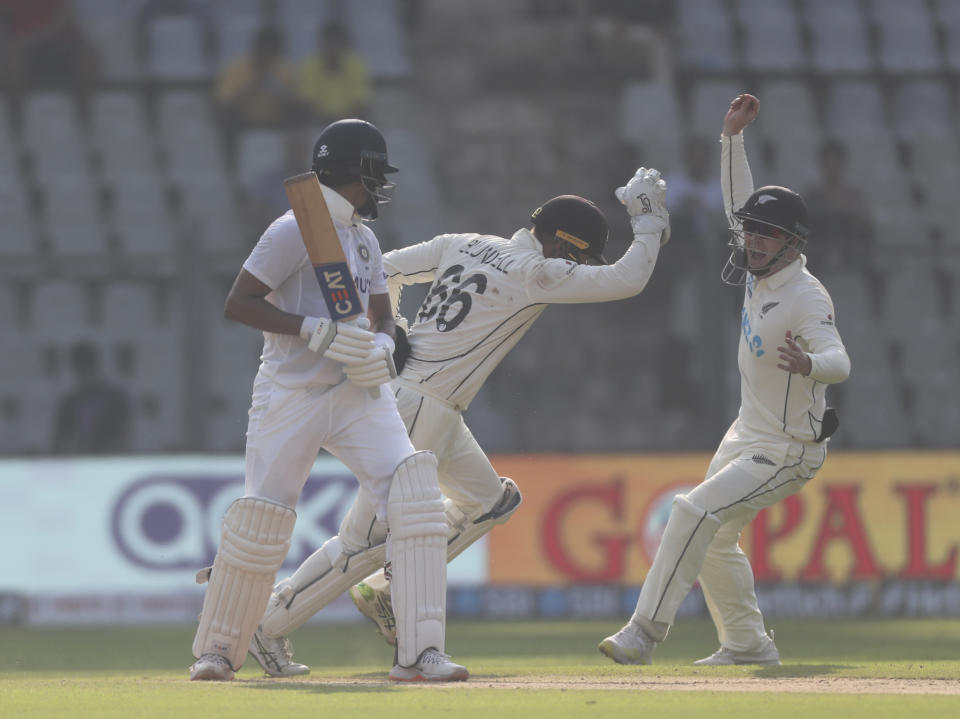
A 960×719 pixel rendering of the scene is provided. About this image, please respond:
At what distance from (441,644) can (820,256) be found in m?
6.88

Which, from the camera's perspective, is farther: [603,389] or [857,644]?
[603,389]

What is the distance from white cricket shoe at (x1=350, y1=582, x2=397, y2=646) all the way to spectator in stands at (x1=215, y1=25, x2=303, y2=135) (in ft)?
27.5

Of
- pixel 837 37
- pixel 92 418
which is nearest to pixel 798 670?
pixel 92 418

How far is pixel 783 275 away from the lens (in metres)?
6.63

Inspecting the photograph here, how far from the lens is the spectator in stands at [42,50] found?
14.7m

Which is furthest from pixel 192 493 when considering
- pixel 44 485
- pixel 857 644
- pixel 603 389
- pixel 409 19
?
pixel 409 19

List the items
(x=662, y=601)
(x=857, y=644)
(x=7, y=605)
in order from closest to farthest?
(x=662, y=601) → (x=857, y=644) → (x=7, y=605)

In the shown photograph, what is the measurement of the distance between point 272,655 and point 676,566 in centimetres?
155

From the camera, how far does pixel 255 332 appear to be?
40.7ft

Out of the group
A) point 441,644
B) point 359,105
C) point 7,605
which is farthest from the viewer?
point 359,105

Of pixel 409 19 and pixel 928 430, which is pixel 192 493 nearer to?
pixel 928 430

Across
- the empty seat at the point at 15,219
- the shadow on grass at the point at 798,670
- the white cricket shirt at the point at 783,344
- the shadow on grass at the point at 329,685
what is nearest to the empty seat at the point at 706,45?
the empty seat at the point at 15,219

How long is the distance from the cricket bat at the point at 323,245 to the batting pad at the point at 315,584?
1.20m

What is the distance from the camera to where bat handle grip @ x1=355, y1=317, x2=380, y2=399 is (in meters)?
5.62
